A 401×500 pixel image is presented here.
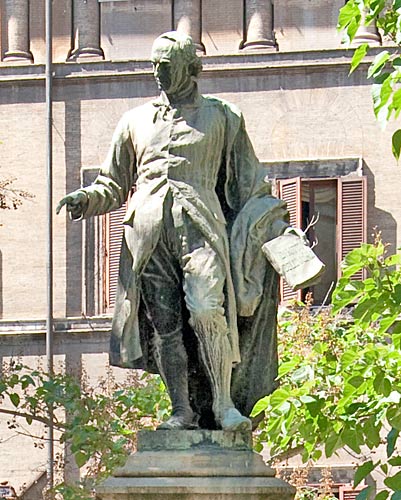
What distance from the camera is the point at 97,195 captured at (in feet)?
47.5

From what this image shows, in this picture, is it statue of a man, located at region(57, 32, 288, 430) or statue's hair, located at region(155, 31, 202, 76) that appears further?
statue's hair, located at region(155, 31, 202, 76)

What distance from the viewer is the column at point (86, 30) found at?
35312 millimetres

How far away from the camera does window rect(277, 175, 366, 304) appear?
33.9 metres

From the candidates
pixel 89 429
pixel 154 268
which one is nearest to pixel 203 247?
pixel 154 268

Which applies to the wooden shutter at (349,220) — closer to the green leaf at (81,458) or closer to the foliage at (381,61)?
the green leaf at (81,458)

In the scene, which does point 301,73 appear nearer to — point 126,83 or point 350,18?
point 126,83

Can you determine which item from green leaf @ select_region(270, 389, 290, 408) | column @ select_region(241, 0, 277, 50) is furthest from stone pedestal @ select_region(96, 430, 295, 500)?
column @ select_region(241, 0, 277, 50)

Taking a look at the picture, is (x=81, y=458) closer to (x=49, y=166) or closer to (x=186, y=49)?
(x=186, y=49)

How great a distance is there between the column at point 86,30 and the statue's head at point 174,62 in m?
20.9

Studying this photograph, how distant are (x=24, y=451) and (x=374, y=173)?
6.09 metres

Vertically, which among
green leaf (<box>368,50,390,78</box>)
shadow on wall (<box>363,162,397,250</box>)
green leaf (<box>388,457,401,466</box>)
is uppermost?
green leaf (<box>368,50,390,78</box>)

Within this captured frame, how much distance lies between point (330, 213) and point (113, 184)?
19.8 meters

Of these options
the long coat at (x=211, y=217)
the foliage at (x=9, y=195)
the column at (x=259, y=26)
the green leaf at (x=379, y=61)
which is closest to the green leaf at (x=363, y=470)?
the long coat at (x=211, y=217)

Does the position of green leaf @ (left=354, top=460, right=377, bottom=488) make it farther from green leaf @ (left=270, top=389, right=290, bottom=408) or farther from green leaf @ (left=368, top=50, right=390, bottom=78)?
green leaf @ (left=368, top=50, right=390, bottom=78)
